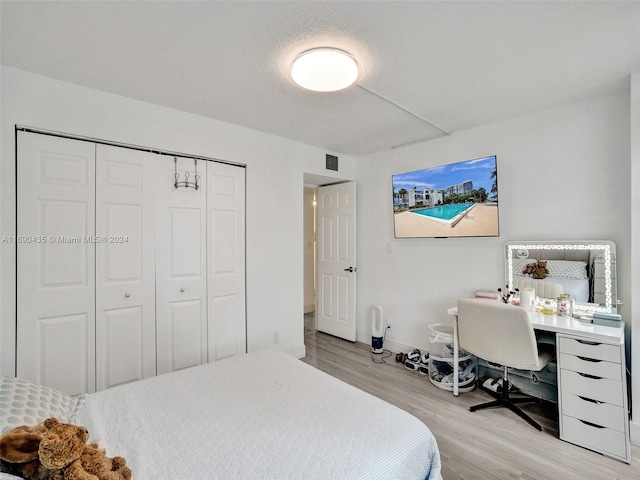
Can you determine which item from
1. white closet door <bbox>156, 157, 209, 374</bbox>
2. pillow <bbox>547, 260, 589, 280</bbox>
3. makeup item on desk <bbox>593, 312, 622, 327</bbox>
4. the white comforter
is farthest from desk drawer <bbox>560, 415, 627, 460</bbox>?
white closet door <bbox>156, 157, 209, 374</bbox>

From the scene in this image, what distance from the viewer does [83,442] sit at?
0.99 meters

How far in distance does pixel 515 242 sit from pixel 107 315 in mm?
3410

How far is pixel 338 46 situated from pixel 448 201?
1.98 meters

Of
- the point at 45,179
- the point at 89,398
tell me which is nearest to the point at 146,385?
the point at 89,398

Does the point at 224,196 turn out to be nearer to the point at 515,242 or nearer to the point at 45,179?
the point at 45,179

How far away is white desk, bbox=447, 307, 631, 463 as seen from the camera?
6.22 ft

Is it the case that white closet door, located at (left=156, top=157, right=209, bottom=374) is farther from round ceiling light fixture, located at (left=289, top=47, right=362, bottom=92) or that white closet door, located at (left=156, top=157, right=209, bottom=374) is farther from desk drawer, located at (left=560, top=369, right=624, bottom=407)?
desk drawer, located at (left=560, top=369, right=624, bottom=407)

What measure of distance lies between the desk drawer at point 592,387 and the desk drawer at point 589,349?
0.13 meters

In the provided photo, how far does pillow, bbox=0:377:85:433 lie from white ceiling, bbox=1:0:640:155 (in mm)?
1720

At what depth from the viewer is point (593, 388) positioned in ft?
6.52

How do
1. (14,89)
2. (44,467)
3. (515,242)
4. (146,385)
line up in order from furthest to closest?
(515,242) < (14,89) < (146,385) < (44,467)

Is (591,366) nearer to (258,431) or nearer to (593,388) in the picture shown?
(593,388)

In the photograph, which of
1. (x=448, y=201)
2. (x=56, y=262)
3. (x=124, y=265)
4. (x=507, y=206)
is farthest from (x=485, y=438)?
(x=56, y=262)

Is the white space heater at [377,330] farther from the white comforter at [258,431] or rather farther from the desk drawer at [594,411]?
the white comforter at [258,431]
